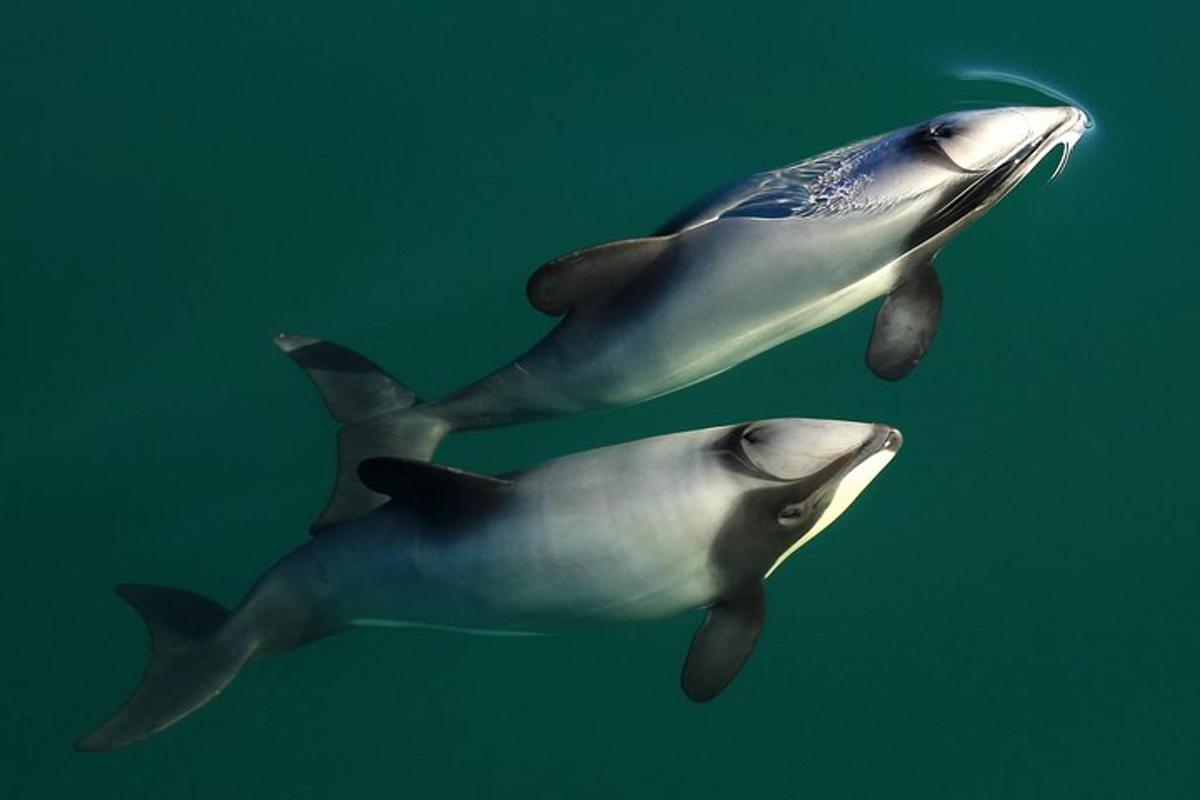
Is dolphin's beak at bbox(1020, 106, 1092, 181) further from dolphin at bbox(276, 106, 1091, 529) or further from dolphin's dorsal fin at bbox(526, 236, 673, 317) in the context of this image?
dolphin's dorsal fin at bbox(526, 236, 673, 317)

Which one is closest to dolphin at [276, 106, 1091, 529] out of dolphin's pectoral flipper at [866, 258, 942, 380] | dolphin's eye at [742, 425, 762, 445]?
dolphin's pectoral flipper at [866, 258, 942, 380]

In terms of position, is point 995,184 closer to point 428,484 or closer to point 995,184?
point 995,184

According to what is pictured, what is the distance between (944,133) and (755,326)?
4.43 ft

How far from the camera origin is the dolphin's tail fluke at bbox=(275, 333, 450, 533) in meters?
6.95

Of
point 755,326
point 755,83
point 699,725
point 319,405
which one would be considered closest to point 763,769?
point 699,725

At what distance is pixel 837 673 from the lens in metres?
7.08

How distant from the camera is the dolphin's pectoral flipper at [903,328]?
7.19 meters

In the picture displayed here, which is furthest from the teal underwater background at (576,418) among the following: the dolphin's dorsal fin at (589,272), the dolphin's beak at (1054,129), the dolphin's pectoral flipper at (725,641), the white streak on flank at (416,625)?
the dolphin's dorsal fin at (589,272)

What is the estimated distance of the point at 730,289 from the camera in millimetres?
6641

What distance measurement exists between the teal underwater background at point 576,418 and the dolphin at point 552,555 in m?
0.62

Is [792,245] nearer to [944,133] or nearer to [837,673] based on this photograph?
[944,133]

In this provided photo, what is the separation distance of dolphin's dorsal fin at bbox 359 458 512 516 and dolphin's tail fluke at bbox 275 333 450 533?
2.42 feet

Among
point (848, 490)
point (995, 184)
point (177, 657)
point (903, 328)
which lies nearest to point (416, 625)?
point (177, 657)

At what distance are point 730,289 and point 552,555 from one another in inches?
58.2
